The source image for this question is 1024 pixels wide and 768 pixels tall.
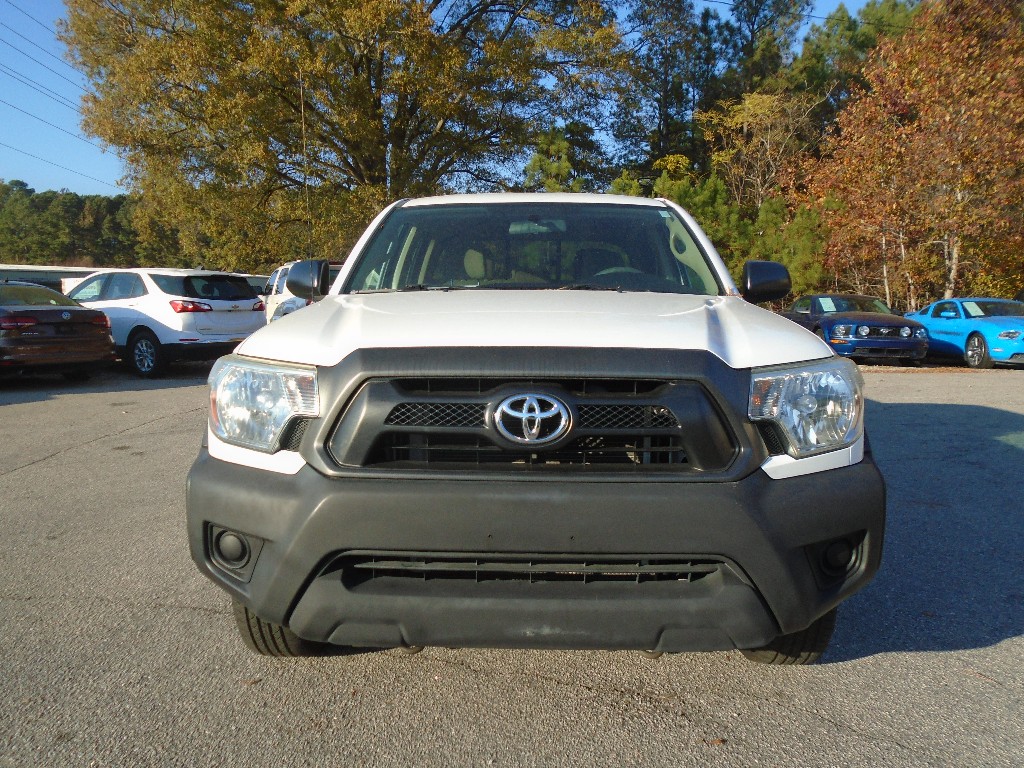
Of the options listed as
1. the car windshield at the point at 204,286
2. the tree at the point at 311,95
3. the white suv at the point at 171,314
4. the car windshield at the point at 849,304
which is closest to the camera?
the white suv at the point at 171,314

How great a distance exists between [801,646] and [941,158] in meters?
18.5

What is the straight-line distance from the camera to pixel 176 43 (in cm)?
2017

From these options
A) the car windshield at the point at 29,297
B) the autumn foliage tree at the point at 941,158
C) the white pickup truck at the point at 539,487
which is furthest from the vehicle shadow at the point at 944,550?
the autumn foliage tree at the point at 941,158

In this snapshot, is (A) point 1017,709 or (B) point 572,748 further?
(A) point 1017,709

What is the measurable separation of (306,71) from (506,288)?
18782 millimetres

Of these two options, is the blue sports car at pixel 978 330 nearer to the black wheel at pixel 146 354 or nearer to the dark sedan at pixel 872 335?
the dark sedan at pixel 872 335

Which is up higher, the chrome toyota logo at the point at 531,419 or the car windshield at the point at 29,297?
the chrome toyota logo at the point at 531,419

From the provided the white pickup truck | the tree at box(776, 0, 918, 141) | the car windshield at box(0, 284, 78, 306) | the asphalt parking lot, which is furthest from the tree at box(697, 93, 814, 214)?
the white pickup truck

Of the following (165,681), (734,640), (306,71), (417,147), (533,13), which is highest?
(533,13)

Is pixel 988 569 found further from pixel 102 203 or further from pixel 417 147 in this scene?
pixel 102 203

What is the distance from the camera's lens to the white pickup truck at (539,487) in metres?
2.10

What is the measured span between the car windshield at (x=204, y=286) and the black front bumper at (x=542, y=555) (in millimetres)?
11209

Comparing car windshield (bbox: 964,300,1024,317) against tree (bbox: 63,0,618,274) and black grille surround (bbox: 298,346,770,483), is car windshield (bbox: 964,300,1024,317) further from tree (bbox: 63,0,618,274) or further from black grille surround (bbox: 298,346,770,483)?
black grille surround (bbox: 298,346,770,483)

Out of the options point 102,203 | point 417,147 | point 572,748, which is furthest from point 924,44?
point 102,203
